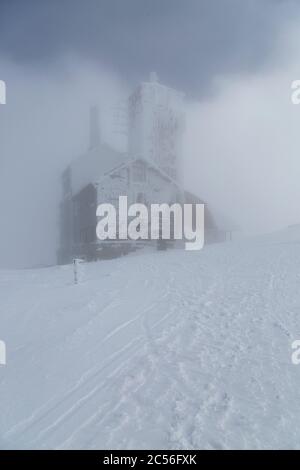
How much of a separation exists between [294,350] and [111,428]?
3.42 metres

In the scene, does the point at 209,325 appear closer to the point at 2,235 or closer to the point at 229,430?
the point at 229,430

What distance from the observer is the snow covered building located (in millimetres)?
27328

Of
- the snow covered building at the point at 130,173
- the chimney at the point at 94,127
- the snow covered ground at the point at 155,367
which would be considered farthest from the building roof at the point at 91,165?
the snow covered ground at the point at 155,367

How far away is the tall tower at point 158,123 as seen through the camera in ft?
129

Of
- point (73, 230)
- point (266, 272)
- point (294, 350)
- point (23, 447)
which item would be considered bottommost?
point (23, 447)

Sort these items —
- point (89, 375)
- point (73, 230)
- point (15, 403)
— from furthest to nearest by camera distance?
point (73, 230)
point (89, 375)
point (15, 403)

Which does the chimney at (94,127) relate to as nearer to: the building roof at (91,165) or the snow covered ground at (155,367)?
the building roof at (91,165)

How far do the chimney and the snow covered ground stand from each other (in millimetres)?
29787

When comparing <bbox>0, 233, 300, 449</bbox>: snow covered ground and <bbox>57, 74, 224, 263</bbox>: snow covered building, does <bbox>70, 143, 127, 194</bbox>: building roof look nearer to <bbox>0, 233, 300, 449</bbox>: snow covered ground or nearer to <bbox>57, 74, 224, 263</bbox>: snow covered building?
<bbox>57, 74, 224, 263</bbox>: snow covered building

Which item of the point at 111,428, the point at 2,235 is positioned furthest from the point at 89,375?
the point at 2,235

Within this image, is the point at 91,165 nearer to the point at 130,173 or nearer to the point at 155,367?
the point at 130,173

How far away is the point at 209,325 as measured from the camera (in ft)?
25.0

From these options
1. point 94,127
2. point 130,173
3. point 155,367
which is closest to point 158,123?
point 94,127

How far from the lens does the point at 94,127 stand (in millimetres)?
39344
